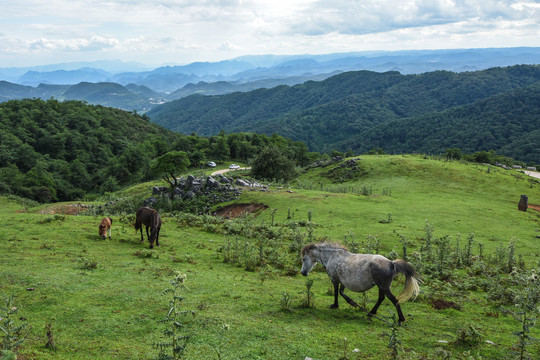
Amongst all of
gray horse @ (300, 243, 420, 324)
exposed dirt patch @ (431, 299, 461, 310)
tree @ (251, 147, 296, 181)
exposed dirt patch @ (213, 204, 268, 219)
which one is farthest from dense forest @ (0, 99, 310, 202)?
gray horse @ (300, 243, 420, 324)

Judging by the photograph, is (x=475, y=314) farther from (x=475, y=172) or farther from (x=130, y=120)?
(x=130, y=120)

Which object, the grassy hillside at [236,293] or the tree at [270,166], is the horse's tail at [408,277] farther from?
the tree at [270,166]

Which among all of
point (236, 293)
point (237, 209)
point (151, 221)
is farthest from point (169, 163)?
point (236, 293)

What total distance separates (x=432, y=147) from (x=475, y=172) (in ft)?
394

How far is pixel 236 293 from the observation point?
35.4ft

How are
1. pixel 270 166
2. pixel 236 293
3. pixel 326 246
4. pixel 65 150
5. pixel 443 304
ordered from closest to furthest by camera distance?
pixel 326 246 < pixel 236 293 < pixel 443 304 < pixel 270 166 < pixel 65 150

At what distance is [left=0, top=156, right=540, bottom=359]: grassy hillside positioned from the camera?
738 centimetres

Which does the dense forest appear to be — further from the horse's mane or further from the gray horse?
the gray horse

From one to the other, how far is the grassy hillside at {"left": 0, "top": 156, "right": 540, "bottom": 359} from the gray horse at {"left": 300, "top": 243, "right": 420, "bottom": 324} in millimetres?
719

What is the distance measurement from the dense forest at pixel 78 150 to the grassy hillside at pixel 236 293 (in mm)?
50755

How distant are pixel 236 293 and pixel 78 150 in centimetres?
10254

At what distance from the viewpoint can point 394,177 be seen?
163 feet

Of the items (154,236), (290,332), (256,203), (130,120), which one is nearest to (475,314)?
(290,332)

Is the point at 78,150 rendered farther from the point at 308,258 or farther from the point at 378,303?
the point at 378,303
